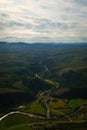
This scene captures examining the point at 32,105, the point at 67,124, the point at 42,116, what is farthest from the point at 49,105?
the point at 67,124

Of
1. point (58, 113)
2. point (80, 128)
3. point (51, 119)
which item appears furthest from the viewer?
point (58, 113)

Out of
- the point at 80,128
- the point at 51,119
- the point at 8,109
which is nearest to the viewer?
the point at 80,128

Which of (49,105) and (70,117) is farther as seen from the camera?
(49,105)

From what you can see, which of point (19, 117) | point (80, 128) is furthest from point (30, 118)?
point (80, 128)

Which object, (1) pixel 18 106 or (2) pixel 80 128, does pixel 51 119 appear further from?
(1) pixel 18 106

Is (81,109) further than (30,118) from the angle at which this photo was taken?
Yes

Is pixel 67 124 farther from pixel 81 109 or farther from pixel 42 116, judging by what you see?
pixel 81 109

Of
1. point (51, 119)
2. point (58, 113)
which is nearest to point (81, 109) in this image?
point (58, 113)

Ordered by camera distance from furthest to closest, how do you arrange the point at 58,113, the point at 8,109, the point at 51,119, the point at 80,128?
the point at 8,109
the point at 58,113
the point at 51,119
the point at 80,128
